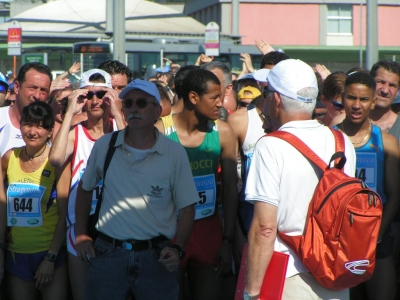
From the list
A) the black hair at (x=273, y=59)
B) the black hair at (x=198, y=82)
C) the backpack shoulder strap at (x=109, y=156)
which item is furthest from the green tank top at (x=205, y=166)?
the black hair at (x=273, y=59)

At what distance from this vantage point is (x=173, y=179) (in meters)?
4.45

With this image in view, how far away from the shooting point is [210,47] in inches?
732

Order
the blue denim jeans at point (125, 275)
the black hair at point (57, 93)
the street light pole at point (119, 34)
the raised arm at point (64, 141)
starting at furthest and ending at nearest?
the street light pole at point (119, 34) < the black hair at point (57, 93) < the raised arm at point (64, 141) < the blue denim jeans at point (125, 275)

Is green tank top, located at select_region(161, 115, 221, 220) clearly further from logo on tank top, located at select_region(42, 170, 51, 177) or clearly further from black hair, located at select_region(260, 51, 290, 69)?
black hair, located at select_region(260, 51, 290, 69)

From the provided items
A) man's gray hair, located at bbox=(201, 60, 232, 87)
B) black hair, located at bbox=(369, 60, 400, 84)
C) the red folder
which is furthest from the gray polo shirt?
black hair, located at bbox=(369, 60, 400, 84)

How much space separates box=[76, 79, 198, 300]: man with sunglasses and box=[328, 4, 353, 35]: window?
50874mm

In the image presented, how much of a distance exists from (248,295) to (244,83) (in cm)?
579

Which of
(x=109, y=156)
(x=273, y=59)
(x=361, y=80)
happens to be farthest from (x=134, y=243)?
(x=273, y=59)

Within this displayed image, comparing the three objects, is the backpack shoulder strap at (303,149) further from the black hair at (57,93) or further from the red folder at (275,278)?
the black hair at (57,93)

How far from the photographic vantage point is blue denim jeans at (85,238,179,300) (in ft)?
14.1

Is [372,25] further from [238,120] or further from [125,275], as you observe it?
[125,275]

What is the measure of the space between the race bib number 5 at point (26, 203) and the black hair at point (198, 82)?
1319mm

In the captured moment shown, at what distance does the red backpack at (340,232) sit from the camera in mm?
3377

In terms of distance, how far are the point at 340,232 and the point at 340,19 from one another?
52226 mm
